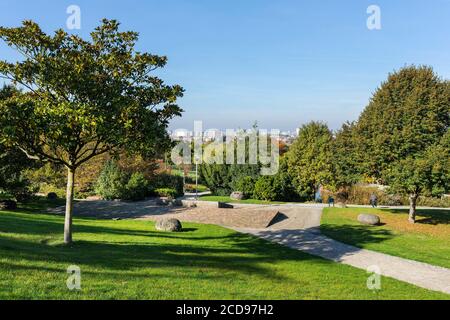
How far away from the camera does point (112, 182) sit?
118 ft

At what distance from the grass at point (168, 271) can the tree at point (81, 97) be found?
2.73 metres

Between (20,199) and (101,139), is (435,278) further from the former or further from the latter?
(20,199)

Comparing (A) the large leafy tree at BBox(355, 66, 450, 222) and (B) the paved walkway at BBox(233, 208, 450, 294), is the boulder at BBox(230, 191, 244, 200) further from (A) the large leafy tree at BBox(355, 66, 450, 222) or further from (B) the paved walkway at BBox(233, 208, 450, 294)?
(A) the large leafy tree at BBox(355, 66, 450, 222)

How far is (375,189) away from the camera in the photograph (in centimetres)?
3881

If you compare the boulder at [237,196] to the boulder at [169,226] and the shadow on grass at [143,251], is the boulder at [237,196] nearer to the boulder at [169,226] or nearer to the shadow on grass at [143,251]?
the boulder at [169,226]

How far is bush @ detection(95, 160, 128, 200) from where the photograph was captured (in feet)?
118

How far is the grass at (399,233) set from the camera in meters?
17.3

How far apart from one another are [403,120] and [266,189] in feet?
56.2

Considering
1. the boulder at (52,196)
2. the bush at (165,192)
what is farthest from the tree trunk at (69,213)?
the boulder at (52,196)

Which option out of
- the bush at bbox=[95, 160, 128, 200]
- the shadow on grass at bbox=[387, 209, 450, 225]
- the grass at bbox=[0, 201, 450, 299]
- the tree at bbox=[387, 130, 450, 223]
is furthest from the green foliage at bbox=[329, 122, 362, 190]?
the bush at bbox=[95, 160, 128, 200]

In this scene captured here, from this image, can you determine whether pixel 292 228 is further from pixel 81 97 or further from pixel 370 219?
pixel 81 97

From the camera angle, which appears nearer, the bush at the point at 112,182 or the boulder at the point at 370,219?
the boulder at the point at 370,219

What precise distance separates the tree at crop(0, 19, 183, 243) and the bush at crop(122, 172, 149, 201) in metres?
21.2
